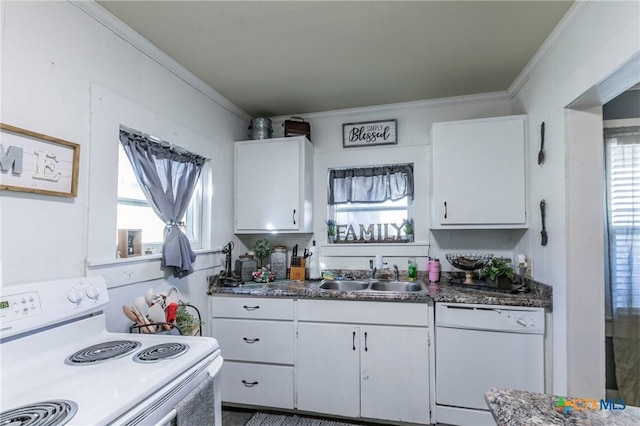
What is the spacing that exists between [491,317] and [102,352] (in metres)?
2.07

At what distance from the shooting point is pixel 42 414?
2.64 ft

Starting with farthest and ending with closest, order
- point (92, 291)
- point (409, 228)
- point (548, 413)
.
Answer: point (409, 228) < point (92, 291) < point (548, 413)

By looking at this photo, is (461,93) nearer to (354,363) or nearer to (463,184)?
(463,184)

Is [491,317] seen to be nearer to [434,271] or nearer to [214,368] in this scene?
[434,271]

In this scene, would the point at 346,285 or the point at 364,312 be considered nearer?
the point at 364,312

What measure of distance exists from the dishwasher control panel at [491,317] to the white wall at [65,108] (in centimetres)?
182

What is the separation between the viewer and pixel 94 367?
1.08 m

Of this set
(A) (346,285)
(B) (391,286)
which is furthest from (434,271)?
(A) (346,285)

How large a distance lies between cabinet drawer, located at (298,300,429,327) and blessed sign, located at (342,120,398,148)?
4.80 feet

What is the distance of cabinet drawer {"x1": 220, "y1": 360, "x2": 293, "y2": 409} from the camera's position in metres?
2.21

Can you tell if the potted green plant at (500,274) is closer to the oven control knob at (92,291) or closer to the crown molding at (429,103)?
the crown molding at (429,103)

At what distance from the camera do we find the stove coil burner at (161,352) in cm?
114

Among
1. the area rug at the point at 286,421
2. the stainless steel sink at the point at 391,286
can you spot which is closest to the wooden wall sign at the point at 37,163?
the area rug at the point at 286,421

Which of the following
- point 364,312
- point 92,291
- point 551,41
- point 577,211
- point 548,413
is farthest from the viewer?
point 364,312
